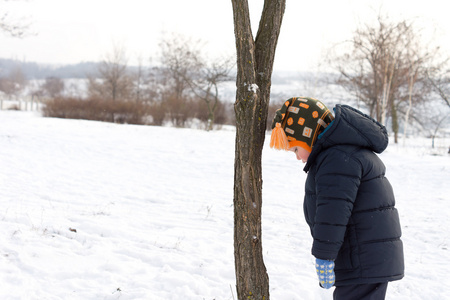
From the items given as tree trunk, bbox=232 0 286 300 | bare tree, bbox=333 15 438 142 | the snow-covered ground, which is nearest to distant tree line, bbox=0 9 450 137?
bare tree, bbox=333 15 438 142

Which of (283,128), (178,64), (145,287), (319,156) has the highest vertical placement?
(178,64)

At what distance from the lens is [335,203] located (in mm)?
1760

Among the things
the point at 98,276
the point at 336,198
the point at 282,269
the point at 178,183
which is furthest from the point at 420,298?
the point at 178,183

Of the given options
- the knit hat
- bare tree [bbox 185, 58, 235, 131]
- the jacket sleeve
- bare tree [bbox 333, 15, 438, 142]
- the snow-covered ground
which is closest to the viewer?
the jacket sleeve

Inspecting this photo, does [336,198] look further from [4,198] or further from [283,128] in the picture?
[4,198]

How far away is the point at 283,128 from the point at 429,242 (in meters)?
4.01

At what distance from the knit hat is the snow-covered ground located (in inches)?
61.0

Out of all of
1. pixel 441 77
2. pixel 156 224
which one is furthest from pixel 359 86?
pixel 156 224

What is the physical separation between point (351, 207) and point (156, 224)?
3780 mm

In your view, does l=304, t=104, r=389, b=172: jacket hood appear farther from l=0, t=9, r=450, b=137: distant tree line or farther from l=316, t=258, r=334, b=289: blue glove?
l=0, t=9, r=450, b=137: distant tree line

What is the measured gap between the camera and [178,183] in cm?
808

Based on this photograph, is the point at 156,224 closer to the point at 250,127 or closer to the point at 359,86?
the point at 250,127

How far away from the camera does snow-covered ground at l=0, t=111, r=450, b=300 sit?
317cm

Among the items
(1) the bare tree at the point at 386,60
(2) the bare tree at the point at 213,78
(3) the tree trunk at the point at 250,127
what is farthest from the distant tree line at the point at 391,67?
(3) the tree trunk at the point at 250,127
